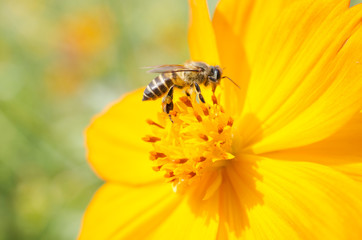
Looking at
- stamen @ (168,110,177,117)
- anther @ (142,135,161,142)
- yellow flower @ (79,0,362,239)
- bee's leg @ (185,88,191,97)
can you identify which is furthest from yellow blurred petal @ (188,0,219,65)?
anther @ (142,135,161,142)

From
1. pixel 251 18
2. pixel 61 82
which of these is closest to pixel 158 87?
pixel 251 18

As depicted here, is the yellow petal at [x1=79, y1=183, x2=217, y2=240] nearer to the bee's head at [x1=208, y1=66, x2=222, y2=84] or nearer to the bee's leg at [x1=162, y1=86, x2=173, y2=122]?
the bee's leg at [x1=162, y1=86, x2=173, y2=122]

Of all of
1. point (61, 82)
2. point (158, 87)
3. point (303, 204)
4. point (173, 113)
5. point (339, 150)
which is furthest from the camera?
point (61, 82)

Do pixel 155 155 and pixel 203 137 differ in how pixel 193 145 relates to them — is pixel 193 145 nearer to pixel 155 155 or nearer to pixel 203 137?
pixel 203 137

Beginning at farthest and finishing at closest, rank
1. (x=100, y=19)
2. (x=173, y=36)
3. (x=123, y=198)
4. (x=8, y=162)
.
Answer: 1. (x=100, y=19)
2. (x=173, y=36)
3. (x=8, y=162)
4. (x=123, y=198)

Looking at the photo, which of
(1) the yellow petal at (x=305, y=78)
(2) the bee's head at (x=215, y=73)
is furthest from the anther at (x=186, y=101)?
(1) the yellow petal at (x=305, y=78)

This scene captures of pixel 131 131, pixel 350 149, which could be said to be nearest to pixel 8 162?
pixel 131 131

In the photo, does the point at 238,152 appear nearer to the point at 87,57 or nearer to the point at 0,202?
the point at 0,202
